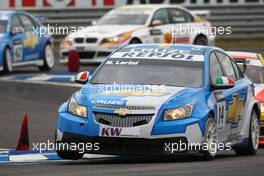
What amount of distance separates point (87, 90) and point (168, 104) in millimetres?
1073

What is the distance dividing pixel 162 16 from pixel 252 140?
15840mm

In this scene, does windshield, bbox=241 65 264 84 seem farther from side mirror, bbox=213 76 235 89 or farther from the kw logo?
the kw logo

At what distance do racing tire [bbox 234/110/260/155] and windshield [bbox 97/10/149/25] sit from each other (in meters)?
14.7

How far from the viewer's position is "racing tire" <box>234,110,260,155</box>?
46.4 ft

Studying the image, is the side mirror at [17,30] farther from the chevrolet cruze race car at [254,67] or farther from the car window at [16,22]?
the chevrolet cruze race car at [254,67]

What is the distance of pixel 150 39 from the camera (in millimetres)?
28750

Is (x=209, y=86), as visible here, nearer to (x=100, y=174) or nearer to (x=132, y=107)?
(x=132, y=107)

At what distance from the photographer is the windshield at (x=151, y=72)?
1312 centimetres

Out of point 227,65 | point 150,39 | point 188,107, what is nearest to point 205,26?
point 150,39

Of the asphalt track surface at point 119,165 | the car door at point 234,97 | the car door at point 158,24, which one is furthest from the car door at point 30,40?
the car door at point 234,97

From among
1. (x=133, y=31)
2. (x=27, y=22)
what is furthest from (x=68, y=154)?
(x=133, y=31)

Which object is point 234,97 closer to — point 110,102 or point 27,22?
point 110,102

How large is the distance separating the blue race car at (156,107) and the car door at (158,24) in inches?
585

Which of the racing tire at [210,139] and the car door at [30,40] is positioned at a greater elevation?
the racing tire at [210,139]
